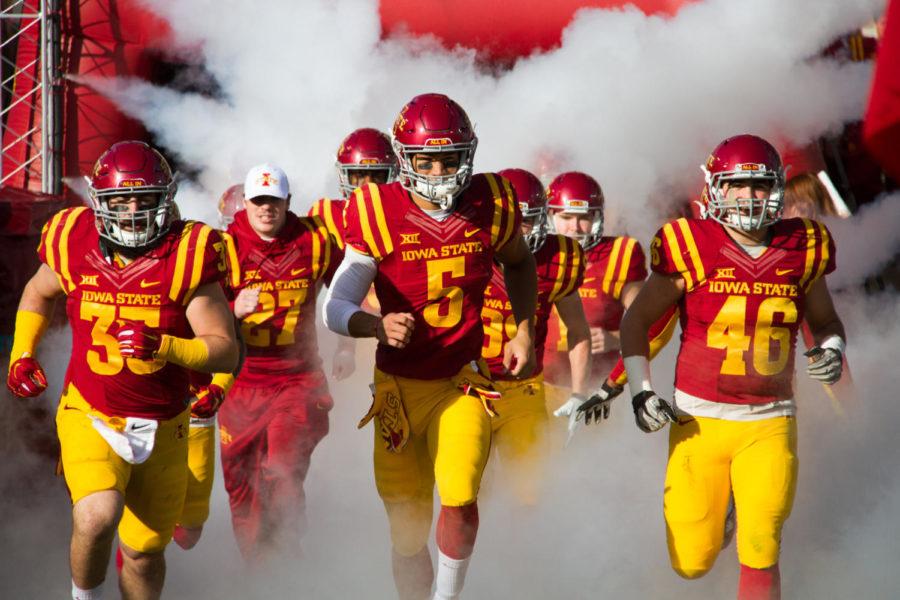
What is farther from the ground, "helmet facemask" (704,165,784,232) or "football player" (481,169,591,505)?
"helmet facemask" (704,165,784,232)

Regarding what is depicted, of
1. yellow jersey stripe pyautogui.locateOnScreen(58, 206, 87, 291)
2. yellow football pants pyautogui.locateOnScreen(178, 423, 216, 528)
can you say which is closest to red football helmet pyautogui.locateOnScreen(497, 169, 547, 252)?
yellow football pants pyautogui.locateOnScreen(178, 423, 216, 528)

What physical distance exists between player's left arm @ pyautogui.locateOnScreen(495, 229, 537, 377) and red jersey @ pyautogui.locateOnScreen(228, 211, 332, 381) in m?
1.15

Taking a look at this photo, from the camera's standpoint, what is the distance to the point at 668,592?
210 inches

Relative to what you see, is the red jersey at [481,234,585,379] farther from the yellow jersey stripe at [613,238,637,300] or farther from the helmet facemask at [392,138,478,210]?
the helmet facemask at [392,138,478,210]

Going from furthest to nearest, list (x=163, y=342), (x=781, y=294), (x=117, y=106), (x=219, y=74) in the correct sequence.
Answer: (x=219, y=74) < (x=117, y=106) < (x=781, y=294) < (x=163, y=342)

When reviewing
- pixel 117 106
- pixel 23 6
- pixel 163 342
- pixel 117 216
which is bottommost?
pixel 163 342

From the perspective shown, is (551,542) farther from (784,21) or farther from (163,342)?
(784,21)

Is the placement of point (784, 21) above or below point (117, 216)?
above

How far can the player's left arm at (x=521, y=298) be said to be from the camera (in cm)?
475

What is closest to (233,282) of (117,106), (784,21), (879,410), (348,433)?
(348,433)

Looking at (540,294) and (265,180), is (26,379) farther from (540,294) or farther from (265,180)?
(540,294)

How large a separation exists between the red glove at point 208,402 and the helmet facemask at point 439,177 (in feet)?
4.13

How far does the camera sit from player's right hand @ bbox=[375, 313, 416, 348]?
13.9ft

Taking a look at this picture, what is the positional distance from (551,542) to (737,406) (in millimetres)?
1364
